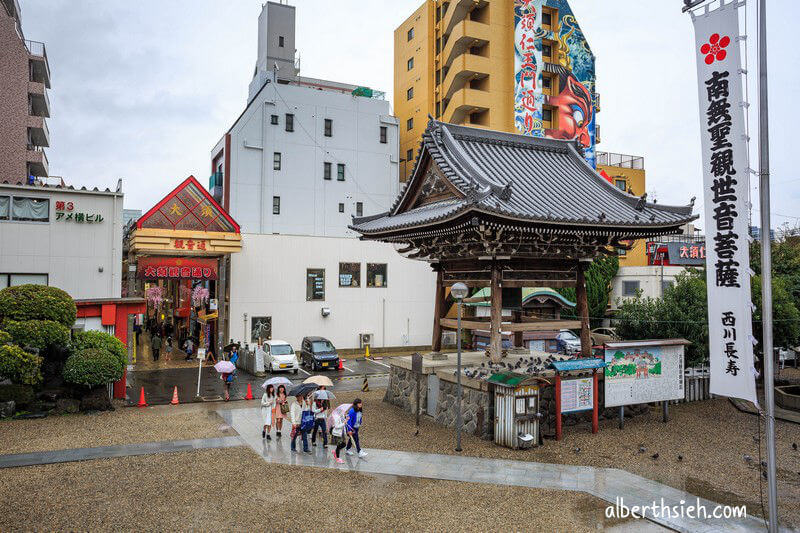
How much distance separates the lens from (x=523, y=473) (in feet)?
43.6

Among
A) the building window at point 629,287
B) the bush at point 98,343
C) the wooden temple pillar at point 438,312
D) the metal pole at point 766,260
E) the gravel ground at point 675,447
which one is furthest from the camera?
the building window at point 629,287

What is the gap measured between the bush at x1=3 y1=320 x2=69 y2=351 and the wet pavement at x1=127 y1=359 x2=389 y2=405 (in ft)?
13.5

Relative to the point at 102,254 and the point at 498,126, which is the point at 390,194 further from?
the point at 102,254

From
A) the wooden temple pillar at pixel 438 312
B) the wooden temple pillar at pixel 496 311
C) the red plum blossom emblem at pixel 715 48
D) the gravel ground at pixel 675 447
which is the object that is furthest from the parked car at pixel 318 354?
the red plum blossom emblem at pixel 715 48

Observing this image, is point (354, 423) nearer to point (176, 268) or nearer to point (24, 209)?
point (24, 209)

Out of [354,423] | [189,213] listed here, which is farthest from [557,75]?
[354,423]

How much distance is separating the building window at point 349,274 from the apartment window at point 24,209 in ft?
57.8

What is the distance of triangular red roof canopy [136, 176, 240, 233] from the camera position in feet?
106

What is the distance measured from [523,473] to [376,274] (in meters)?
26.6

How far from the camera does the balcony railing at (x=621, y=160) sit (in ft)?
177

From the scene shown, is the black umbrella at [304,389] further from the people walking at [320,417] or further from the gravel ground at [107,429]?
the gravel ground at [107,429]

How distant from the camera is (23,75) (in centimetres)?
3869

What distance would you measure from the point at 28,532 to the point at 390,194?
41.4 m

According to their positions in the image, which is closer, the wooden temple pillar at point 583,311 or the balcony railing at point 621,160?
the wooden temple pillar at point 583,311
